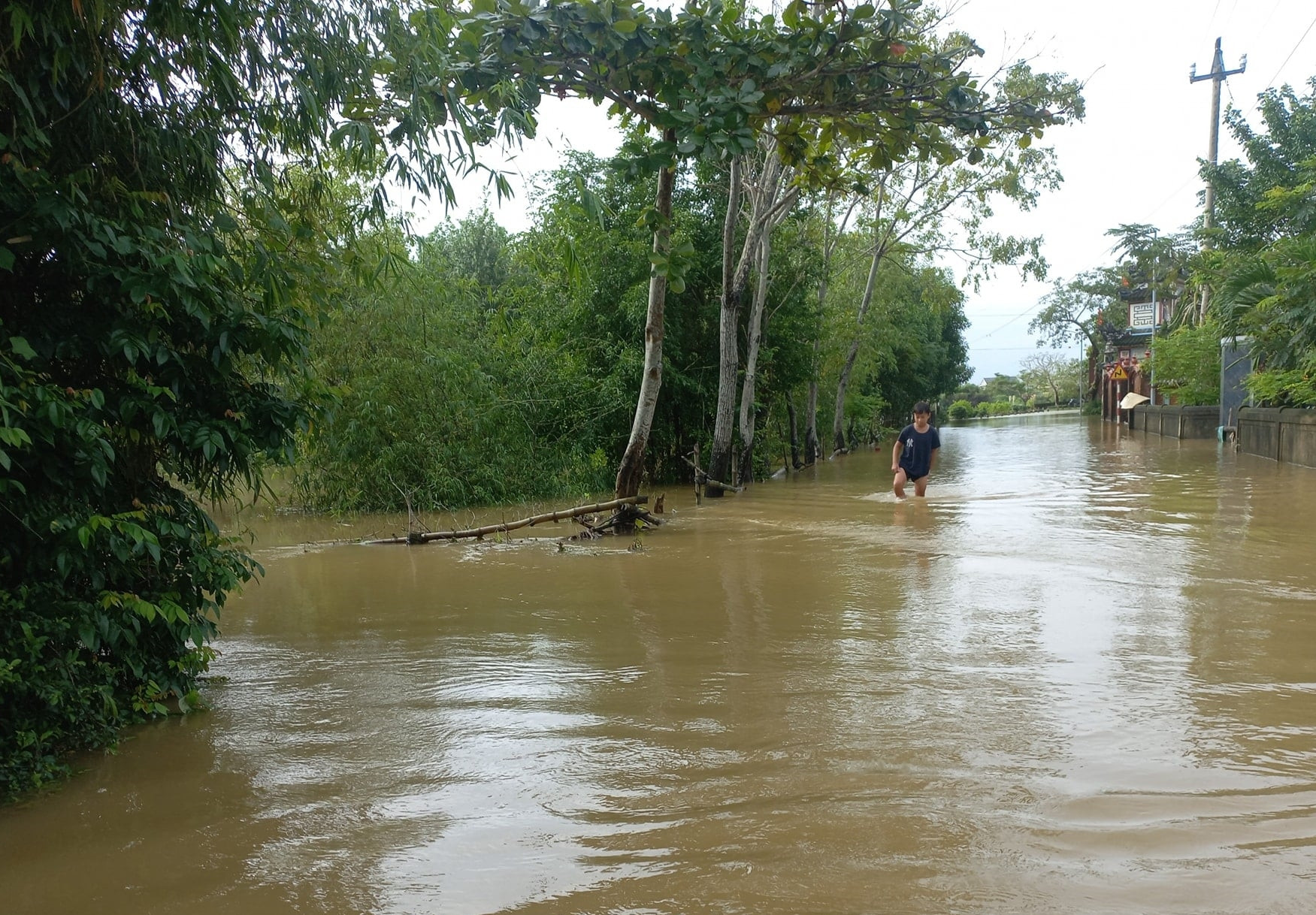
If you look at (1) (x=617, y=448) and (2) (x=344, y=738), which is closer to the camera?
(2) (x=344, y=738)

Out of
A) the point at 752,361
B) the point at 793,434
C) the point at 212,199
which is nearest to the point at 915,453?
the point at 752,361

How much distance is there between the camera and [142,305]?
491 cm

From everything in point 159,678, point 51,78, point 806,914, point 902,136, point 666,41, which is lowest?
point 806,914

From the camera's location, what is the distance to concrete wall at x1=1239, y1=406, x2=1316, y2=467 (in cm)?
2177

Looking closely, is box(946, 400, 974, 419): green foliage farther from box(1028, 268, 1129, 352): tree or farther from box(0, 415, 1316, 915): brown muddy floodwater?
box(0, 415, 1316, 915): brown muddy floodwater

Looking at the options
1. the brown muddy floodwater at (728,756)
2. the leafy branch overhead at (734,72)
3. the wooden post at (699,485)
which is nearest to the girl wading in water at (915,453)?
the wooden post at (699,485)

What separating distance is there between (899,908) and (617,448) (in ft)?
62.7

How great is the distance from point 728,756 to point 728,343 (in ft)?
49.9

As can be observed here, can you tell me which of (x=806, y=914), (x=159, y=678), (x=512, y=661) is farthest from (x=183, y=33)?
(x=806, y=914)

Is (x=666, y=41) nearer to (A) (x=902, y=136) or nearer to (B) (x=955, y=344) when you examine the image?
(A) (x=902, y=136)

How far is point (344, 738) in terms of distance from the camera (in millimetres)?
5188

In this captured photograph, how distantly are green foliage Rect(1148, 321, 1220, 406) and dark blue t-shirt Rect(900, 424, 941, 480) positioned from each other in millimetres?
23398

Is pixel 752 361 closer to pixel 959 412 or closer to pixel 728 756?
pixel 728 756

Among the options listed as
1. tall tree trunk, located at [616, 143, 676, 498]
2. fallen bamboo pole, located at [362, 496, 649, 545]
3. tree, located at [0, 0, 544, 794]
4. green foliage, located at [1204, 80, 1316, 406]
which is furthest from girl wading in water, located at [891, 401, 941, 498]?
tree, located at [0, 0, 544, 794]
